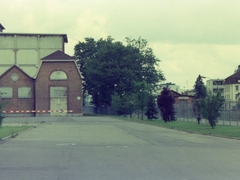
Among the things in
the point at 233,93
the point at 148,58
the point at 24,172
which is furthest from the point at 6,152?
the point at 233,93

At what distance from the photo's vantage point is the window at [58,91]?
77.9m

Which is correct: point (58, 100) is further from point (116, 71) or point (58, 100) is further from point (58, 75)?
point (116, 71)

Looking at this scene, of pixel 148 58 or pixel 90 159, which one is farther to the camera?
A: pixel 148 58

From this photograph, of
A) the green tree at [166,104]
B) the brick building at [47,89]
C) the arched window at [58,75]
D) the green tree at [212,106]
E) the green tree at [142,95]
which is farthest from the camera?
the arched window at [58,75]

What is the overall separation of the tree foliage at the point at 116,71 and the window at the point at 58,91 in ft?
30.4

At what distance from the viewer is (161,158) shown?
1484cm

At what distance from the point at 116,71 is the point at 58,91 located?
1202 centimetres

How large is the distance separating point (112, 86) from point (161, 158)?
7289cm

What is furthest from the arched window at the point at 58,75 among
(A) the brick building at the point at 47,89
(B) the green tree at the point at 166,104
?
(B) the green tree at the point at 166,104

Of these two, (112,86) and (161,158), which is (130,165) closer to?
(161,158)

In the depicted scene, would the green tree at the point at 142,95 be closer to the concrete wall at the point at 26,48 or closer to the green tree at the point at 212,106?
the green tree at the point at 212,106

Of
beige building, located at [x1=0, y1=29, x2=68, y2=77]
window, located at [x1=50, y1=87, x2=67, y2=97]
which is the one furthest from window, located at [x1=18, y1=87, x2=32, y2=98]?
beige building, located at [x1=0, y1=29, x2=68, y2=77]

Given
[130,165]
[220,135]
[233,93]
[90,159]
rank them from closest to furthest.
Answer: [130,165] → [90,159] → [220,135] → [233,93]

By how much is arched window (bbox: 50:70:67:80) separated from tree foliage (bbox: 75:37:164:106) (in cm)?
890
